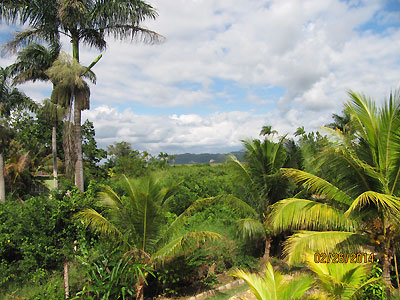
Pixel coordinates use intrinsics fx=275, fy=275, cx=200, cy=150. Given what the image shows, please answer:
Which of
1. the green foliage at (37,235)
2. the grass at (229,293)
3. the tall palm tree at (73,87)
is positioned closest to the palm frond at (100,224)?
the green foliage at (37,235)

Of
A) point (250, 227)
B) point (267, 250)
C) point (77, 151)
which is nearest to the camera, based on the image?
point (250, 227)

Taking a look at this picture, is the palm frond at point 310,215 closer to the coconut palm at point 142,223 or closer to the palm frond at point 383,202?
the palm frond at point 383,202

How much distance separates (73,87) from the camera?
32.4ft

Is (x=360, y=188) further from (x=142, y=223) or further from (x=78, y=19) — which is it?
(x=78, y=19)

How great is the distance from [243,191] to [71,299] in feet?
19.2

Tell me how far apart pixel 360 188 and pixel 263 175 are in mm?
3574

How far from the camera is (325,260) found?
516cm

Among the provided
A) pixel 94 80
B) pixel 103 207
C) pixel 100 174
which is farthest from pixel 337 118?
pixel 103 207

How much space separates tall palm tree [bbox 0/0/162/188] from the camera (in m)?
9.76

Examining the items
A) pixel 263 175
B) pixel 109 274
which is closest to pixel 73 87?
pixel 109 274

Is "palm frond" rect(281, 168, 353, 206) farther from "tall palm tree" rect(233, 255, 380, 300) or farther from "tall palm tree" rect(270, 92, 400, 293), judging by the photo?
"tall palm tree" rect(233, 255, 380, 300)

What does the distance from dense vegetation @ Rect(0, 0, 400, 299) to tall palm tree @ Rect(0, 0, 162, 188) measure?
0.04 metres

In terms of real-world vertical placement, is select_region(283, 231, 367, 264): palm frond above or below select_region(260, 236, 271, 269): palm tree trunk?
above

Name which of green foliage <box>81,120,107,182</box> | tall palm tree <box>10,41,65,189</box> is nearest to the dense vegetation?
tall palm tree <box>10,41,65,189</box>
